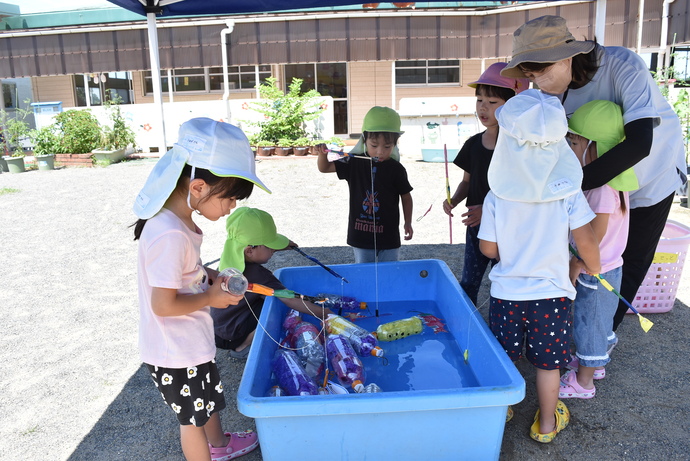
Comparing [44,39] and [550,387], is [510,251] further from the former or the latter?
[44,39]

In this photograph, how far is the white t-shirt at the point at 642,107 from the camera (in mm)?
2142

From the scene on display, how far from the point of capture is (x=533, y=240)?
6.33 feet

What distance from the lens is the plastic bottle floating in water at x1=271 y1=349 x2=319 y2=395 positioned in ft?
7.41

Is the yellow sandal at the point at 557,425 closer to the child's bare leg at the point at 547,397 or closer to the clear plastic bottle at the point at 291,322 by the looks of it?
the child's bare leg at the point at 547,397

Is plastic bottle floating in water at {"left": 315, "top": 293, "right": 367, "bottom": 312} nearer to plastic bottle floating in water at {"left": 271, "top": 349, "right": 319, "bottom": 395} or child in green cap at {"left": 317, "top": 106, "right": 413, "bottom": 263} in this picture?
child in green cap at {"left": 317, "top": 106, "right": 413, "bottom": 263}

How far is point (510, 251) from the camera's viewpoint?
1986mm

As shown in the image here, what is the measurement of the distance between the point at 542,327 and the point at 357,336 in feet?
3.33

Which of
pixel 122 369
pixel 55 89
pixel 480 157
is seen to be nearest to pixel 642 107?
pixel 480 157

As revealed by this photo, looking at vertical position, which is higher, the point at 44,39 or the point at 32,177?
the point at 44,39

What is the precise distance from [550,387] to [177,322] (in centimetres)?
143

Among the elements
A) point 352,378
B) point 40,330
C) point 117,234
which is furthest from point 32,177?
point 352,378

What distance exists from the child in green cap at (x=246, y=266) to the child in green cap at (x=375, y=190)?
Result: 2.36ft

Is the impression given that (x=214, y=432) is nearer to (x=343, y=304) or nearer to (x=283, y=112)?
(x=343, y=304)

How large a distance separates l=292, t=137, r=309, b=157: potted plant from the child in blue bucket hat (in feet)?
34.0
